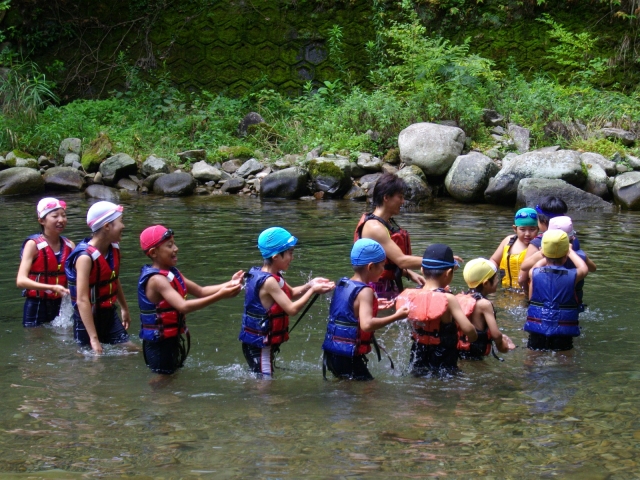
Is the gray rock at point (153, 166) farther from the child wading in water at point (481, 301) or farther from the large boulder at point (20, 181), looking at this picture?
the child wading in water at point (481, 301)

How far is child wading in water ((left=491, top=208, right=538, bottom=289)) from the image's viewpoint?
762 cm

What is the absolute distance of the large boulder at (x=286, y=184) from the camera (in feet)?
53.6

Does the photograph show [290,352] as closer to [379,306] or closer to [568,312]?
[379,306]

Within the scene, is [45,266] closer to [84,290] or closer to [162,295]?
[84,290]

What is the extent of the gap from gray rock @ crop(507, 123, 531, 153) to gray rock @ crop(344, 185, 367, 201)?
3507 millimetres

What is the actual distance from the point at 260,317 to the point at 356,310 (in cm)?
68

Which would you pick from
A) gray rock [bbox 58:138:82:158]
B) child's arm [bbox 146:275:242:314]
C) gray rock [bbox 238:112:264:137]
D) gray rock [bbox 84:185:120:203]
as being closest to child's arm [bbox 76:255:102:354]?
child's arm [bbox 146:275:242:314]

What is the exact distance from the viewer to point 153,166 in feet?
57.3

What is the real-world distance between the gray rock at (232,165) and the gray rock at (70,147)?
3.52 metres

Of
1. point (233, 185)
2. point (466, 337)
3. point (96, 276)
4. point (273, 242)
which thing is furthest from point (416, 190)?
point (273, 242)

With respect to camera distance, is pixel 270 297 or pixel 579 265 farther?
pixel 579 265

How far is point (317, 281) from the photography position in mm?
5109

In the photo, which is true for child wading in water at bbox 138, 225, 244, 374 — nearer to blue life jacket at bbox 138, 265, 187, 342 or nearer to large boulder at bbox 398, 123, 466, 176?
blue life jacket at bbox 138, 265, 187, 342

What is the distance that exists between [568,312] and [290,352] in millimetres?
2274
